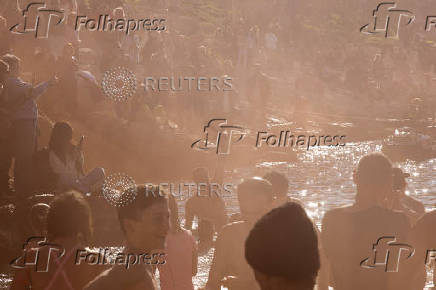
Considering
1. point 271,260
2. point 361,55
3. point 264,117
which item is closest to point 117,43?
point 264,117

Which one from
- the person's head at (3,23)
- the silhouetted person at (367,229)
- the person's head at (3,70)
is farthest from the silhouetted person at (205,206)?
the person's head at (3,23)

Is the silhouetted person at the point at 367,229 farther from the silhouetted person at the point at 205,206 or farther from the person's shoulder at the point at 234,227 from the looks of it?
the silhouetted person at the point at 205,206

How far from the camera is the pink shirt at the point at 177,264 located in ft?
17.0

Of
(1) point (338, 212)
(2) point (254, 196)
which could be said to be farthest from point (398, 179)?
(2) point (254, 196)

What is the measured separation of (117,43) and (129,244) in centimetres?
2129

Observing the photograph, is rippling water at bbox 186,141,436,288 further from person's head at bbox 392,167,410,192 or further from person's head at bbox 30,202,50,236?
person's head at bbox 30,202,50,236

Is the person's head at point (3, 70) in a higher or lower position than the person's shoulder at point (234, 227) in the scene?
higher

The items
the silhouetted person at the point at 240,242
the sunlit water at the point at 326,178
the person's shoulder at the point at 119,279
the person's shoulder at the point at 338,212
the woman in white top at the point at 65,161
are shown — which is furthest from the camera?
the sunlit water at the point at 326,178

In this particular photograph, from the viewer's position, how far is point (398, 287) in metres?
4.91

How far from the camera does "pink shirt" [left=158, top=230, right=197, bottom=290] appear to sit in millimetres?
5180

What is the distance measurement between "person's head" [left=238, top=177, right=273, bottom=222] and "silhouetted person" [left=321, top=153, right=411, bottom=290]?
590mm

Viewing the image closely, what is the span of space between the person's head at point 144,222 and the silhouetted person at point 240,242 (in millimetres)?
1220
